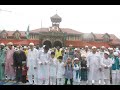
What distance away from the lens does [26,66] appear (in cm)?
1472

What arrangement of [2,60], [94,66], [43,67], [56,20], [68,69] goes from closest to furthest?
1. [68,69]
2. [43,67]
3. [94,66]
4. [2,60]
5. [56,20]

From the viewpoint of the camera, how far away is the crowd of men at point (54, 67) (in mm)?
14234

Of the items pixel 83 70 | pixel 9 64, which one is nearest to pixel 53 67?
pixel 83 70

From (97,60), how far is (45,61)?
2212mm

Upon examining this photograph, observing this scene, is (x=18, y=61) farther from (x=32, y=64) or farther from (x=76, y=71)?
(x=76, y=71)

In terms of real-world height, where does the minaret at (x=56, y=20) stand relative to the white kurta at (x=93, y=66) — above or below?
above

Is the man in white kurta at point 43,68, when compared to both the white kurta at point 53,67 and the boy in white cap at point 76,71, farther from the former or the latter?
the boy in white cap at point 76,71

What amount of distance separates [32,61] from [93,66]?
2.61 m

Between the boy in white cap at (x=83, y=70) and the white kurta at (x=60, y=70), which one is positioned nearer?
the white kurta at (x=60, y=70)

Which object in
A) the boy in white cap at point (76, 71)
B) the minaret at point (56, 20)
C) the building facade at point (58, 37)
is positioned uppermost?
the minaret at point (56, 20)

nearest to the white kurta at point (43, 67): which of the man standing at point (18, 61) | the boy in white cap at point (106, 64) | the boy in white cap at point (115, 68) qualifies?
the man standing at point (18, 61)

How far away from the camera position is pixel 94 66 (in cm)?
1462
